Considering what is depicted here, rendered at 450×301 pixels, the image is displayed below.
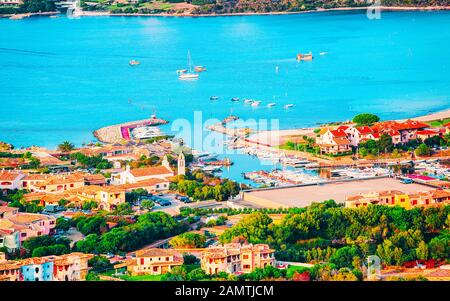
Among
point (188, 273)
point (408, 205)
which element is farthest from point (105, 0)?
point (188, 273)

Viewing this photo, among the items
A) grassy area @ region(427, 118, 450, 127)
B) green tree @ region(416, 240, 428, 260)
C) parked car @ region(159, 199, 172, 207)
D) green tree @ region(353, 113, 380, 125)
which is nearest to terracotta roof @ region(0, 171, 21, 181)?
Answer: parked car @ region(159, 199, 172, 207)

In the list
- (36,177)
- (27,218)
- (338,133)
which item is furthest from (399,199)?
(338,133)

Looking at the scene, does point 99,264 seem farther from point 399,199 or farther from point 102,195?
point 399,199

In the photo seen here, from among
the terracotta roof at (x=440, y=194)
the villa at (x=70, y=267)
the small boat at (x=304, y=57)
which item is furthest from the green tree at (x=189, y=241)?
the small boat at (x=304, y=57)

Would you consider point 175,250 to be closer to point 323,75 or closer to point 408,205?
point 408,205

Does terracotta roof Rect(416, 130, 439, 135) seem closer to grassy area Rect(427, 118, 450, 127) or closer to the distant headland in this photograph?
grassy area Rect(427, 118, 450, 127)

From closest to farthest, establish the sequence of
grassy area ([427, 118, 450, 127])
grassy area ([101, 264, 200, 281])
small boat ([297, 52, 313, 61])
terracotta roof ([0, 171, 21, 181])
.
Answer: grassy area ([101, 264, 200, 281]) < terracotta roof ([0, 171, 21, 181]) < grassy area ([427, 118, 450, 127]) < small boat ([297, 52, 313, 61])
